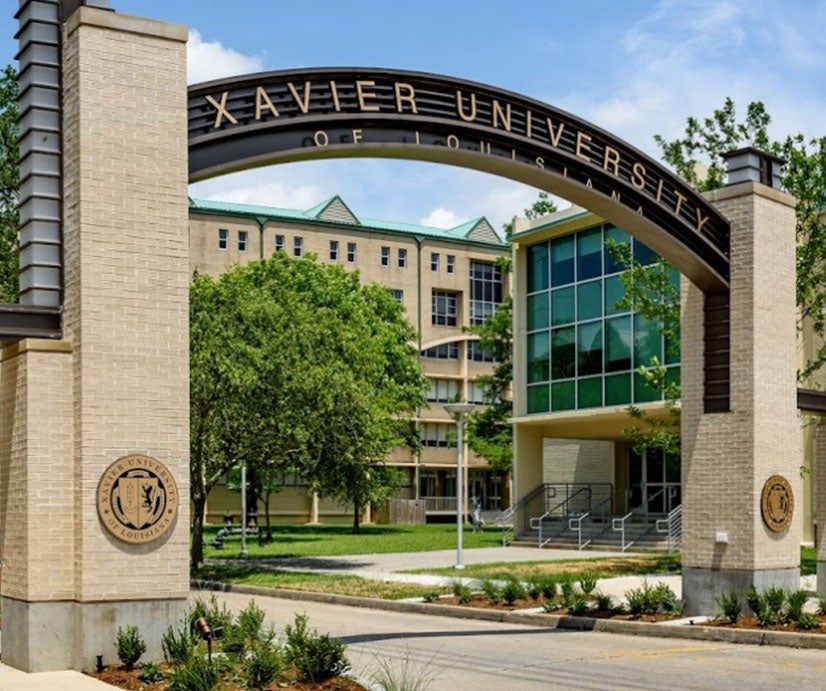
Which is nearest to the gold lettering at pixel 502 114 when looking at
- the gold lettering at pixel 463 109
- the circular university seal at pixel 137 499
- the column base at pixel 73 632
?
the gold lettering at pixel 463 109

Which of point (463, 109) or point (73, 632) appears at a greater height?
point (463, 109)

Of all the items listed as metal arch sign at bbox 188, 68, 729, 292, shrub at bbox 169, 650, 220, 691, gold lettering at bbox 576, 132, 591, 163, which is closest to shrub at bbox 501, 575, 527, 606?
metal arch sign at bbox 188, 68, 729, 292

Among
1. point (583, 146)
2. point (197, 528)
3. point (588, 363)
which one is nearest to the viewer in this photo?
point (583, 146)

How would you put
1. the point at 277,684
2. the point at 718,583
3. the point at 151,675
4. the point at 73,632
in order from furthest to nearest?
the point at 718,583 < the point at 73,632 < the point at 151,675 < the point at 277,684

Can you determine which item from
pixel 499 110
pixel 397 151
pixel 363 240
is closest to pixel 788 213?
pixel 499 110

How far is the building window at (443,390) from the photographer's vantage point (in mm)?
77000

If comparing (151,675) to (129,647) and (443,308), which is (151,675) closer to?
(129,647)

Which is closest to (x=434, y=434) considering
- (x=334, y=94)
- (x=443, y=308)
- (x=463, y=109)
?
(x=443, y=308)

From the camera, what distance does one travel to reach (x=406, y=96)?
594 inches

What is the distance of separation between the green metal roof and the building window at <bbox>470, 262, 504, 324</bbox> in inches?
64.3

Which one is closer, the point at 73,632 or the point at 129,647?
the point at 129,647

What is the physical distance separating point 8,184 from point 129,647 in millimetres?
22427

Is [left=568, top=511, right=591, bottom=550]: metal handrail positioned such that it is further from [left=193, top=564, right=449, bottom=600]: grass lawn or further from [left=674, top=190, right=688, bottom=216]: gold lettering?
[left=674, top=190, right=688, bottom=216]: gold lettering

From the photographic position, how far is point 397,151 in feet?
49.4
